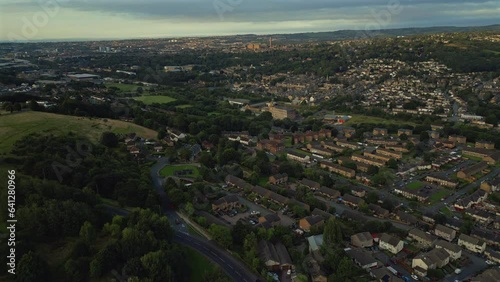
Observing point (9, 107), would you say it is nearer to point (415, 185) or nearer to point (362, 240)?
point (362, 240)

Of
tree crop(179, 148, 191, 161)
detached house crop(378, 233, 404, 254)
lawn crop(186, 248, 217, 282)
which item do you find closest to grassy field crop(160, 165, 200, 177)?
tree crop(179, 148, 191, 161)

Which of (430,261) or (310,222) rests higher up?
(310,222)

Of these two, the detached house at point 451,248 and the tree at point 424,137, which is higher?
the tree at point 424,137

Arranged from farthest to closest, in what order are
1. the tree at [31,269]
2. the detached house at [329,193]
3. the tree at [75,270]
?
the detached house at [329,193], the tree at [75,270], the tree at [31,269]

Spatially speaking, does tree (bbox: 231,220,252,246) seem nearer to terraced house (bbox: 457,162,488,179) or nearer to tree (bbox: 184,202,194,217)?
tree (bbox: 184,202,194,217)

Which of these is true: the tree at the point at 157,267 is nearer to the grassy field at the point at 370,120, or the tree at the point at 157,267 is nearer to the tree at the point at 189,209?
the tree at the point at 189,209

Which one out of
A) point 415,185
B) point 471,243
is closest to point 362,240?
point 471,243

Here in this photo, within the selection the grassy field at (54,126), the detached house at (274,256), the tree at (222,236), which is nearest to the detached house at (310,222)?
the detached house at (274,256)
